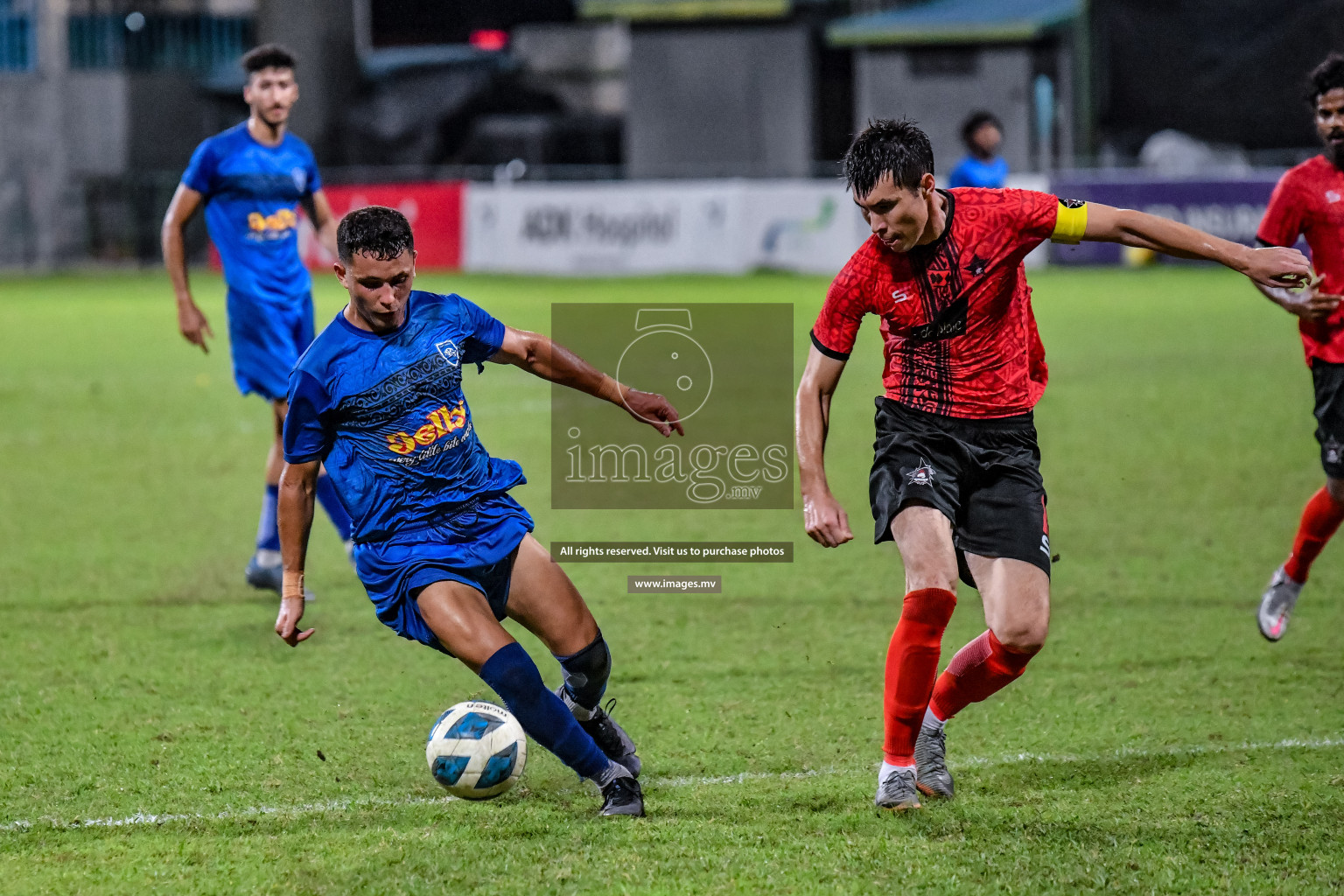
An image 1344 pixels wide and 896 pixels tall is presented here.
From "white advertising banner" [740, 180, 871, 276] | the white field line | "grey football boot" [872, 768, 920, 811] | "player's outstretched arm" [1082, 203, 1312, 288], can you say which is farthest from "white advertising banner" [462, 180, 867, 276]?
"grey football boot" [872, 768, 920, 811]

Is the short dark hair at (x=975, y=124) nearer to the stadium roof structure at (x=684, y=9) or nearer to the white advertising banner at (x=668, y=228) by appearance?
the white advertising banner at (x=668, y=228)

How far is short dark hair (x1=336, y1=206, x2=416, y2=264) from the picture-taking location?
430 cm

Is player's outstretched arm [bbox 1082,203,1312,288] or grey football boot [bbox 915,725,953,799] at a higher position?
player's outstretched arm [bbox 1082,203,1312,288]

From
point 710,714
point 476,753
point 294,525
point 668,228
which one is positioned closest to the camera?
point 476,753

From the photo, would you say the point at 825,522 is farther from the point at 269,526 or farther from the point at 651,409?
the point at 269,526

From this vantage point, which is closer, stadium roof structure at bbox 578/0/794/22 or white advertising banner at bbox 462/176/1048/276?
white advertising banner at bbox 462/176/1048/276

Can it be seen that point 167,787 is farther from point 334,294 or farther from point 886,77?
point 886,77

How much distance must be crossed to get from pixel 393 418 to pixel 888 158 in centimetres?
155

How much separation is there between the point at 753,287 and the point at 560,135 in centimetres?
1438

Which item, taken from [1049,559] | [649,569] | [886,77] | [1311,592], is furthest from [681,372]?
[886,77]

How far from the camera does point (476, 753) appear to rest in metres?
4.31

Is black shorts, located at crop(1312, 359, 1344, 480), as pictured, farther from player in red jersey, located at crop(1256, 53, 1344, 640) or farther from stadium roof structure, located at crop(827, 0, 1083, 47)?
stadium roof structure, located at crop(827, 0, 1083, 47)

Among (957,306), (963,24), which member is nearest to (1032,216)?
(957,306)

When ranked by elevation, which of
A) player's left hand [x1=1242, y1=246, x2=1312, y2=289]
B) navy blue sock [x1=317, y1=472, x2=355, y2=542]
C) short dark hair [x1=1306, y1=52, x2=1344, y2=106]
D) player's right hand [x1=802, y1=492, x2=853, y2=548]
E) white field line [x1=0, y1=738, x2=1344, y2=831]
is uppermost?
short dark hair [x1=1306, y1=52, x2=1344, y2=106]
